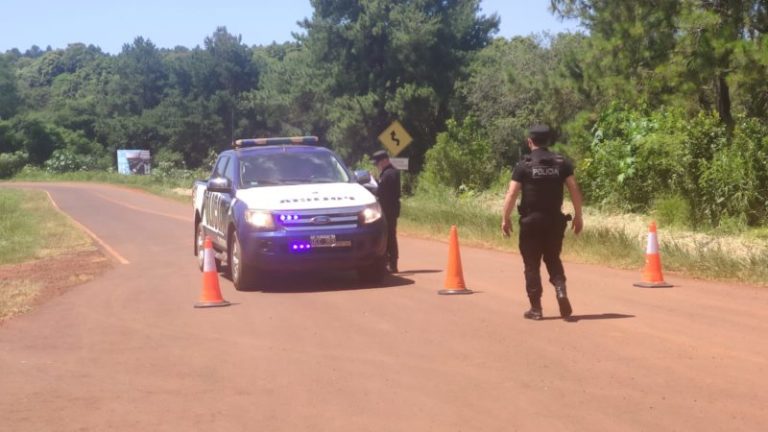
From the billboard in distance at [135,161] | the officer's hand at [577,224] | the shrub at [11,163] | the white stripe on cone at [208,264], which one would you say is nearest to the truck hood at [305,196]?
the white stripe on cone at [208,264]

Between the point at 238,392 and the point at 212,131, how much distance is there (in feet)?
281

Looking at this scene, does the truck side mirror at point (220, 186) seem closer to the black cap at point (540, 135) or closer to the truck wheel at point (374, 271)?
the truck wheel at point (374, 271)

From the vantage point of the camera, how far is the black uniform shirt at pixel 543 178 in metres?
10.1

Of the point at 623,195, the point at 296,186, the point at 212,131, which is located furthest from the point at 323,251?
the point at 212,131

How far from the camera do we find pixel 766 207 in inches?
804

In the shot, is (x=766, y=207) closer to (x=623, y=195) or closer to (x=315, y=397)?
(x=623, y=195)

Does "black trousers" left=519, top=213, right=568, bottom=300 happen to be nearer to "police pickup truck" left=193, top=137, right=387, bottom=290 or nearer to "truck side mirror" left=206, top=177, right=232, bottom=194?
"police pickup truck" left=193, top=137, right=387, bottom=290

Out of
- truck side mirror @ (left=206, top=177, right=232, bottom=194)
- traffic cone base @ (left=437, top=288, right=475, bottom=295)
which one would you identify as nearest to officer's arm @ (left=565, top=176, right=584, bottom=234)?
traffic cone base @ (left=437, top=288, right=475, bottom=295)

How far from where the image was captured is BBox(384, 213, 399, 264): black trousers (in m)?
14.9

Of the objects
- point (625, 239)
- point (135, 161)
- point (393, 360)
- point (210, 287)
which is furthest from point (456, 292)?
point (135, 161)

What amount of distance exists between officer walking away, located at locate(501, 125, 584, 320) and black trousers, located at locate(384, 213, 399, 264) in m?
4.64

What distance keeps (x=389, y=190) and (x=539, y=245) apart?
16.1ft

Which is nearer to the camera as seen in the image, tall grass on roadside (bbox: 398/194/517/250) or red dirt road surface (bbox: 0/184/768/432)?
red dirt road surface (bbox: 0/184/768/432)

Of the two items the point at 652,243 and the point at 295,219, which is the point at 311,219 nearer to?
the point at 295,219
